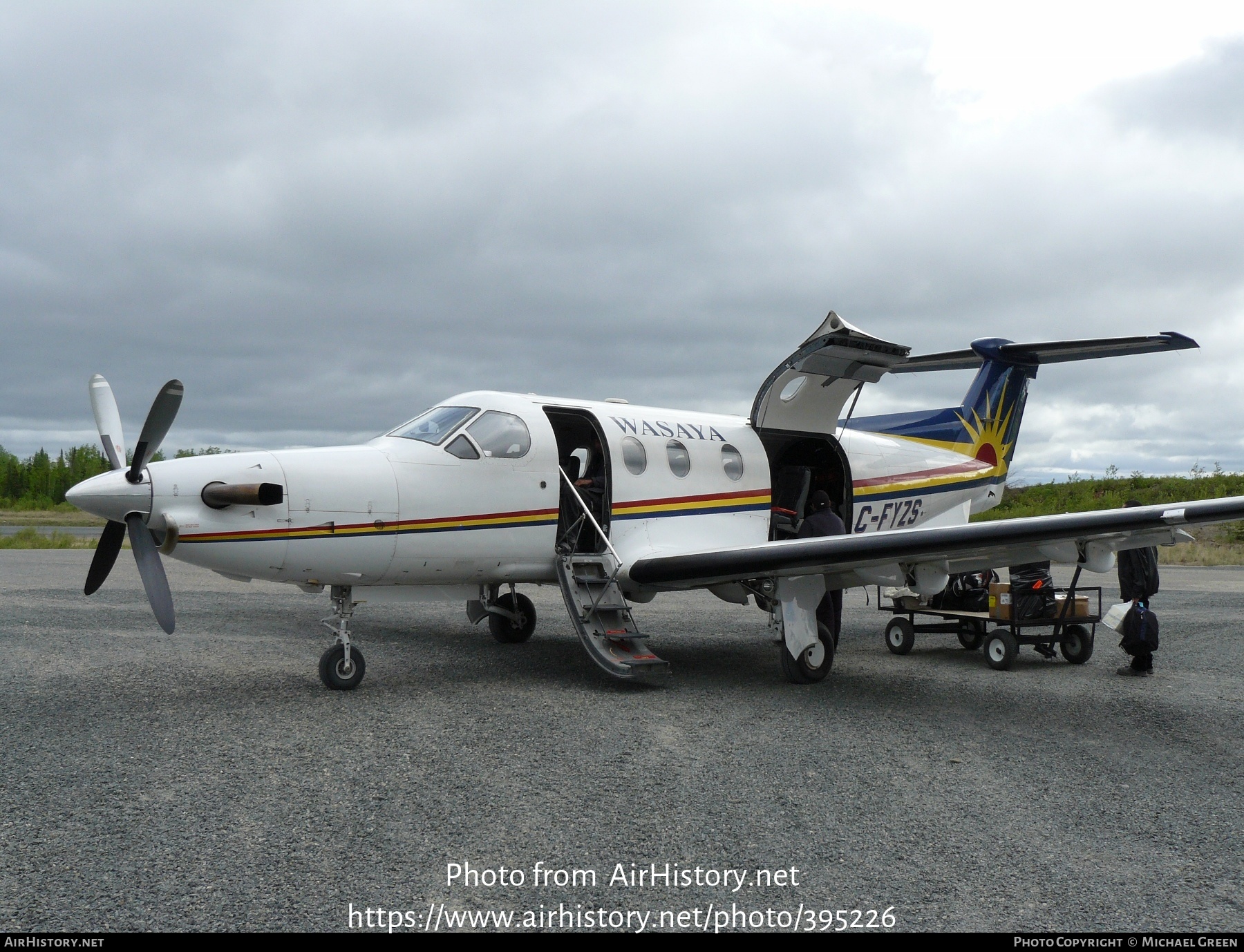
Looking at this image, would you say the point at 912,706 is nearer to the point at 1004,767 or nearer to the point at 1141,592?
the point at 1004,767

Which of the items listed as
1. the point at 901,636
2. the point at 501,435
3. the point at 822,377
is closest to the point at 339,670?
the point at 501,435

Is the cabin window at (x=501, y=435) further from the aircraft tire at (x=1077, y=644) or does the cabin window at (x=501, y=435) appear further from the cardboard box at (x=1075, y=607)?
the aircraft tire at (x=1077, y=644)

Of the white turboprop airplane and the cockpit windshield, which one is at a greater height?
the cockpit windshield

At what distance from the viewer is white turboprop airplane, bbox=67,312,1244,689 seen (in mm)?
7543

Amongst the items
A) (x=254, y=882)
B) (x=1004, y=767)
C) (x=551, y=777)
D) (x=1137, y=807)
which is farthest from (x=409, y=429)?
(x=1137, y=807)

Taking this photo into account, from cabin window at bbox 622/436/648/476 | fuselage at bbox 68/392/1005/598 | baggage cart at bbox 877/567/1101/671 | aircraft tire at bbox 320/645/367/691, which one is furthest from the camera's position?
baggage cart at bbox 877/567/1101/671

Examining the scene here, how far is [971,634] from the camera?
40.0 feet

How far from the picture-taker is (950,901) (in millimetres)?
3896

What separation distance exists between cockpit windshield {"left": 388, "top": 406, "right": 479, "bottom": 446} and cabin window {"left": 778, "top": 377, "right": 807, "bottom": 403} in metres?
4.16

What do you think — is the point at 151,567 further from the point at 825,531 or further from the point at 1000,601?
the point at 1000,601

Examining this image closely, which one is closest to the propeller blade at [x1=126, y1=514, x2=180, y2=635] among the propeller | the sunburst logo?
the propeller

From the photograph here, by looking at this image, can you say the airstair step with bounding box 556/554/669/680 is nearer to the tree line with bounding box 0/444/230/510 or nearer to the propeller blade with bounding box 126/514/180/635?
the propeller blade with bounding box 126/514/180/635

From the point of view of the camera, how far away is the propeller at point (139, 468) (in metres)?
7.17
